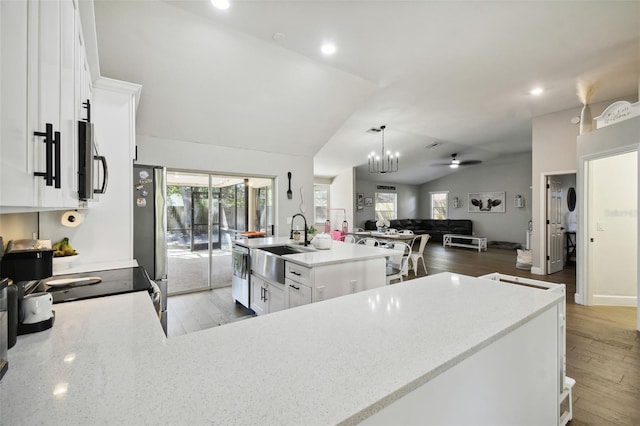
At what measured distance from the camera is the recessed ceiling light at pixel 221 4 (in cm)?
244

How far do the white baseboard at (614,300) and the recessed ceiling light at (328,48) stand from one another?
15.5 ft

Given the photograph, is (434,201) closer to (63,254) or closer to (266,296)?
(266,296)

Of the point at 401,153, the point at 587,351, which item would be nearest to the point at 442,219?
the point at 401,153

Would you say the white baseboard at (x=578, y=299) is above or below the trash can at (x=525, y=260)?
below

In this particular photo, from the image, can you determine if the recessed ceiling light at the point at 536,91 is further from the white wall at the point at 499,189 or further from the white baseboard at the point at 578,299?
the white wall at the point at 499,189

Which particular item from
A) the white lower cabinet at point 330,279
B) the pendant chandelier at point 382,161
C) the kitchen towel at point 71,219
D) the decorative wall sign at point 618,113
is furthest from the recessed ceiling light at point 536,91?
the kitchen towel at point 71,219

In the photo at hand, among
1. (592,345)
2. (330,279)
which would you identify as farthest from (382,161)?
(330,279)

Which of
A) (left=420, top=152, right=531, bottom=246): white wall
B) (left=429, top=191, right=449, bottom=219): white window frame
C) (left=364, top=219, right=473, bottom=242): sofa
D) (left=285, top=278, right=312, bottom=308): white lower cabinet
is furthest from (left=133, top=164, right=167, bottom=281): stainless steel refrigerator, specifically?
(left=429, top=191, right=449, bottom=219): white window frame

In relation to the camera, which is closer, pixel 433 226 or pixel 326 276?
pixel 326 276

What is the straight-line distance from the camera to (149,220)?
3154 millimetres

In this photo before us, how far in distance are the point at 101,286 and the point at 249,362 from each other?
138 centimetres

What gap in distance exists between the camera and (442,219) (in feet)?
37.2

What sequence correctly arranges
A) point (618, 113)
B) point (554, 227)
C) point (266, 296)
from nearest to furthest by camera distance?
point (266, 296)
point (618, 113)
point (554, 227)

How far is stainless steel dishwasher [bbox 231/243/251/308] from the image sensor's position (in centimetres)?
355
